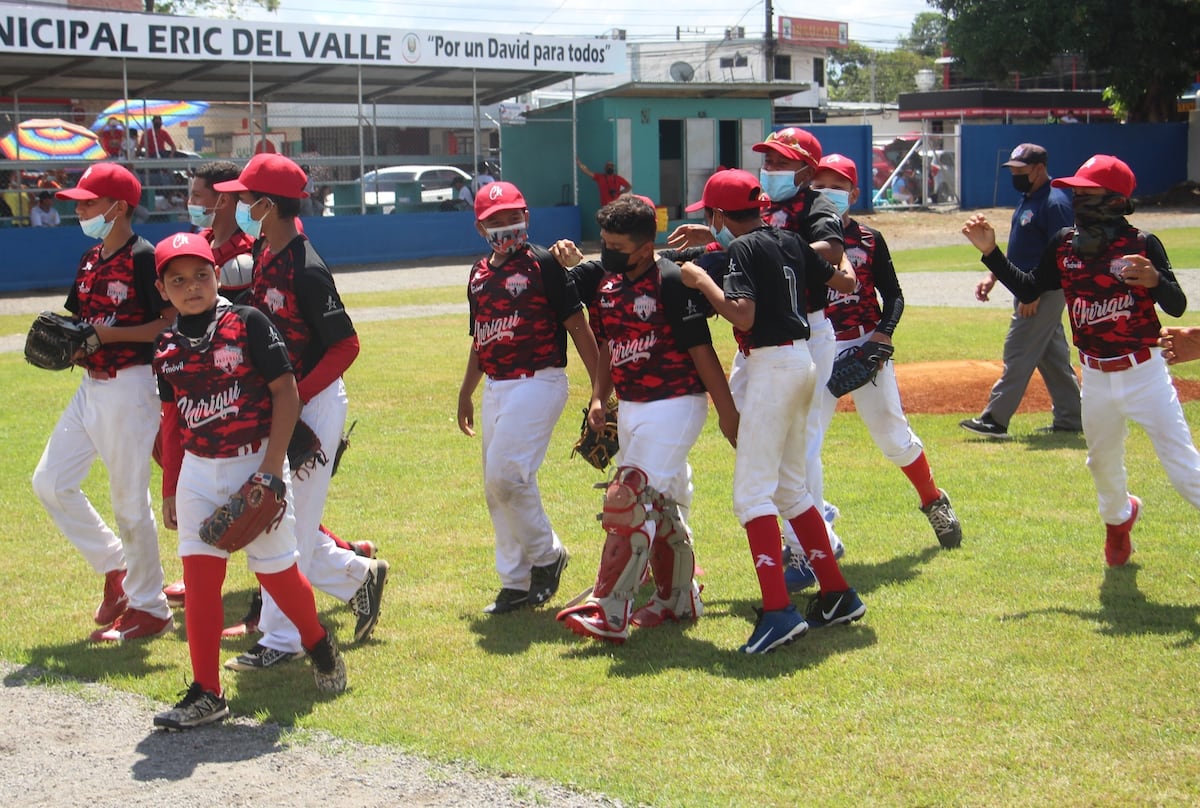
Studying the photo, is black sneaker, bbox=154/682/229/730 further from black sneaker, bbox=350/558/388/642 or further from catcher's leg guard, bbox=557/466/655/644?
catcher's leg guard, bbox=557/466/655/644

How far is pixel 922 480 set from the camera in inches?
282

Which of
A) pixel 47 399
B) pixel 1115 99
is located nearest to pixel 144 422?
pixel 47 399

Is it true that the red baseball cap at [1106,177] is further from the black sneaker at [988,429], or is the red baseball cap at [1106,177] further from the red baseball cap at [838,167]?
the black sneaker at [988,429]

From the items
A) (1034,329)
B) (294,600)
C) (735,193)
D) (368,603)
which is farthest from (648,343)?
(1034,329)

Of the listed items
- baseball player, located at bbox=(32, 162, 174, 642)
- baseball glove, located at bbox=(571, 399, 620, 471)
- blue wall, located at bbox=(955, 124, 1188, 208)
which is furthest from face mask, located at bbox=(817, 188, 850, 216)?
blue wall, located at bbox=(955, 124, 1188, 208)

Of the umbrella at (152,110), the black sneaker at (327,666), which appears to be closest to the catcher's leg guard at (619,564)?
the black sneaker at (327,666)

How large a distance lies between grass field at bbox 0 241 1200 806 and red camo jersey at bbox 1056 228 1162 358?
3.83 ft

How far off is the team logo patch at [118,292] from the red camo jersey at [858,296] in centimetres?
369

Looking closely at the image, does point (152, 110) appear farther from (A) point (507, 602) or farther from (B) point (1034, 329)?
(A) point (507, 602)

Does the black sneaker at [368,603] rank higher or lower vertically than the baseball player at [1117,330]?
lower

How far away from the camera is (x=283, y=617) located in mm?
5676

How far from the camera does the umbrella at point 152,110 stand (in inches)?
1029

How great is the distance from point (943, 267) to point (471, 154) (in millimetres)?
11509

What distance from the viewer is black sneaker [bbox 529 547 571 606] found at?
6.43 m
